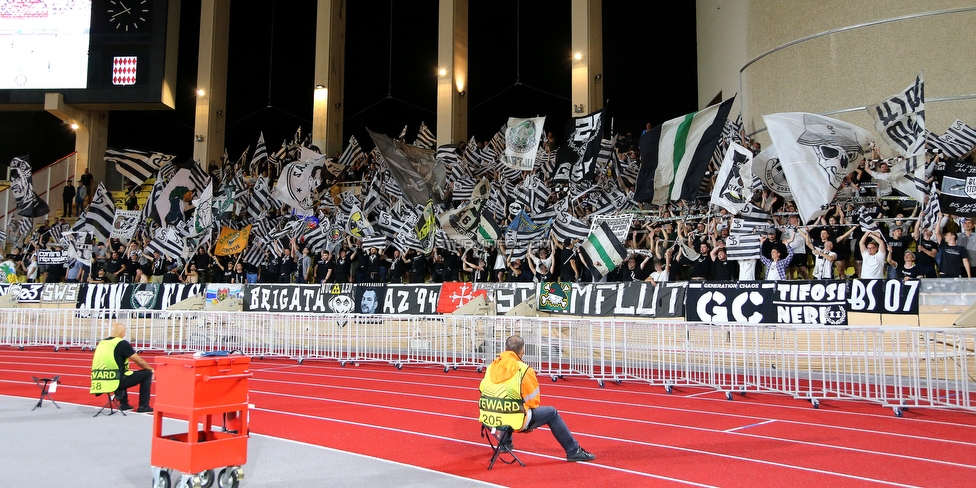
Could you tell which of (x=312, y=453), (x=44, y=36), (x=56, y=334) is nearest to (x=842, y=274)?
(x=312, y=453)

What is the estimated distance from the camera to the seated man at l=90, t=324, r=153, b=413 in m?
9.70

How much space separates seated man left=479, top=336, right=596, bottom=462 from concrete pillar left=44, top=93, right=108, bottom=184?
30.1 metres

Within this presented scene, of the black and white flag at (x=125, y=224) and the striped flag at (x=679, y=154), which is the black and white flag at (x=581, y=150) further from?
the black and white flag at (x=125, y=224)

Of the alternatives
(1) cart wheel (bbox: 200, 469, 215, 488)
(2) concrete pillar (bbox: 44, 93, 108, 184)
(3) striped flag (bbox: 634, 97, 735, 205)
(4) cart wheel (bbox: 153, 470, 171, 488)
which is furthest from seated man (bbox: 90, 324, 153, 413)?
(2) concrete pillar (bbox: 44, 93, 108, 184)

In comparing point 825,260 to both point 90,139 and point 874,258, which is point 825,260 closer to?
point 874,258

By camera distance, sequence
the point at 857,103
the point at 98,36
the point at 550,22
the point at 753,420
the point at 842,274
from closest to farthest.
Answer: the point at 753,420 < the point at 842,274 < the point at 857,103 < the point at 98,36 < the point at 550,22

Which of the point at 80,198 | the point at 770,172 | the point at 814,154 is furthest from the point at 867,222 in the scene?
the point at 80,198

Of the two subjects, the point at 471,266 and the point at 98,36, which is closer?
the point at 471,266

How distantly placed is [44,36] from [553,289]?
24.7m

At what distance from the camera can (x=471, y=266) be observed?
62.9 ft

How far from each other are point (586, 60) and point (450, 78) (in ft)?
18.1

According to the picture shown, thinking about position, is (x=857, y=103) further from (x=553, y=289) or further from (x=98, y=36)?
(x=98, y=36)

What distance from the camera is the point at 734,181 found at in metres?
15.5

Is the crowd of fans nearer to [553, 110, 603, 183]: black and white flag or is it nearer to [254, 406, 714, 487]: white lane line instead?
[553, 110, 603, 183]: black and white flag
